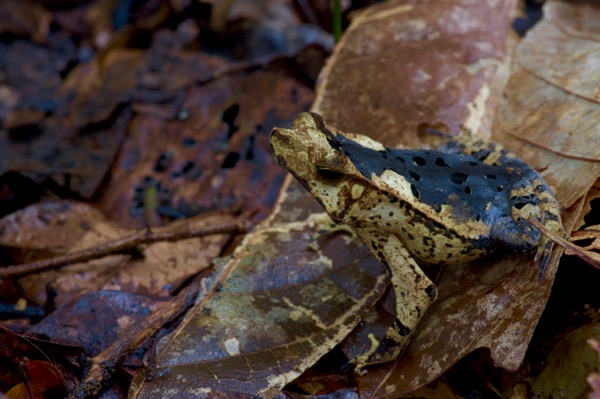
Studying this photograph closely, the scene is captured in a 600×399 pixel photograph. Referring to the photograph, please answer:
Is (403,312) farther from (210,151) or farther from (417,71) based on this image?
(210,151)

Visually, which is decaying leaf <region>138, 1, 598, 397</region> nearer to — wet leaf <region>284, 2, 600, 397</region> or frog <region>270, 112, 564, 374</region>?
wet leaf <region>284, 2, 600, 397</region>

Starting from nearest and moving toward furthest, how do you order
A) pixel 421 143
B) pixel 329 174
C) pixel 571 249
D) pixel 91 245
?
pixel 571 249
pixel 329 174
pixel 421 143
pixel 91 245

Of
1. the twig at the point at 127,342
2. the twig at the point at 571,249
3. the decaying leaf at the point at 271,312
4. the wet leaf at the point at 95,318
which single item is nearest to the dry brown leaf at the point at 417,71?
the decaying leaf at the point at 271,312

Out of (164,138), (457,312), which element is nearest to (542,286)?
(457,312)

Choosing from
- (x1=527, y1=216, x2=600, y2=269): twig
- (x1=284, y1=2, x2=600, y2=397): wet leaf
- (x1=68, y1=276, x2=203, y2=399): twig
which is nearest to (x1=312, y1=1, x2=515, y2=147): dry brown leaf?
(x1=284, y1=2, x2=600, y2=397): wet leaf

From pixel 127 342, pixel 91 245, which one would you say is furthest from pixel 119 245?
pixel 127 342

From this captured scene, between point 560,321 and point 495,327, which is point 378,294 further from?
point 560,321

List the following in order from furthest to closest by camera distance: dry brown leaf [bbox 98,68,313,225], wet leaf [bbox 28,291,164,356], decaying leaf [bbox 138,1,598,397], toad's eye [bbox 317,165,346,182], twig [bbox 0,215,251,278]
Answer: dry brown leaf [bbox 98,68,313,225] < twig [bbox 0,215,251,278] < wet leaf [bbox 28,291,164,356] < toad's eye [bbox 317,165,346,182] < decaying leaf [bbox 138,1,598,397]

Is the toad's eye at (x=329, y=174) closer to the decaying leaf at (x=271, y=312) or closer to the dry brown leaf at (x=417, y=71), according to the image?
the decaying leaf at (x=271, y=312)
